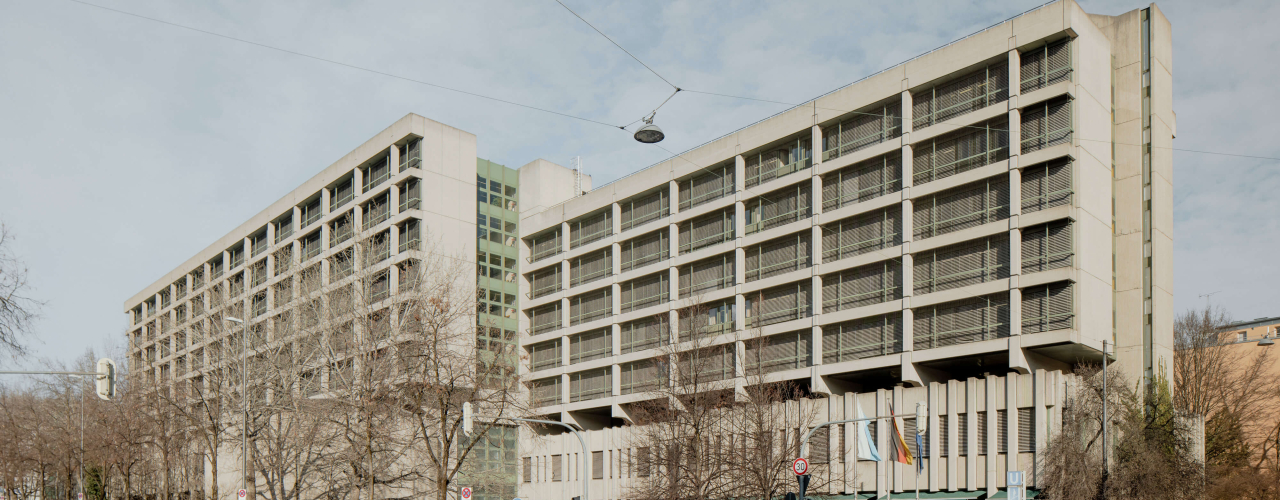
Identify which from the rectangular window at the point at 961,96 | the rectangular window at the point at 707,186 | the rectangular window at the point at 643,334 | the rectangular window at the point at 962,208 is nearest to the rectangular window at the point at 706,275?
the rectangular window at the point at 643,334

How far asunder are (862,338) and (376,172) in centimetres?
3659

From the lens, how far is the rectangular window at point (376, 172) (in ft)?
224

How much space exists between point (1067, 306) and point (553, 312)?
36515 millimetres

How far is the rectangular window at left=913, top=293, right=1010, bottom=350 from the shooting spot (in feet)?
146

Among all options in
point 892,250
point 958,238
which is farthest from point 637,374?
point 958,238

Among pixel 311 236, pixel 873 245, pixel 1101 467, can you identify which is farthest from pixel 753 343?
pixel 311 236

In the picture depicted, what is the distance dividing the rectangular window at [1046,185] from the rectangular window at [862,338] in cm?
839

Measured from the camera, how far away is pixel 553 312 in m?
69.9

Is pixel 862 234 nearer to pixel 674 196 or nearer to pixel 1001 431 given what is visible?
pixel 1001 431

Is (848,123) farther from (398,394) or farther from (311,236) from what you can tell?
(311,236)

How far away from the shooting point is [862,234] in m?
50.6

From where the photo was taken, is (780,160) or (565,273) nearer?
(780,160)

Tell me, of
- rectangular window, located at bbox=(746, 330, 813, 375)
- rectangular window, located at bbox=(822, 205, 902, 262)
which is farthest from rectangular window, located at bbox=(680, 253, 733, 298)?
rectangular window, located at bbox=(822, 205, 902, 262)

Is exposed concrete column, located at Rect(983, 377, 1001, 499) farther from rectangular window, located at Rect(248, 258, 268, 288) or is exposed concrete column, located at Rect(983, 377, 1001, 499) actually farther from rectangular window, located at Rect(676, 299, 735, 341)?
rectangular window, located at Rect(248, 258, 268, 288)
